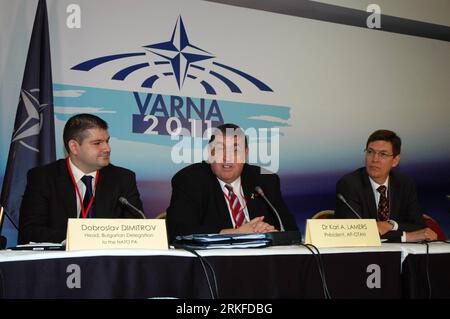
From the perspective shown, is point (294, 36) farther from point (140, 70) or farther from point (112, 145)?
point (112, 145)

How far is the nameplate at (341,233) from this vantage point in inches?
102

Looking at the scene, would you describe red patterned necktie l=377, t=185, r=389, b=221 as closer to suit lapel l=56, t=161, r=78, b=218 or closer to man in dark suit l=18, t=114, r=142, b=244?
man in dark suit l=18, t=114, r=142, b=244

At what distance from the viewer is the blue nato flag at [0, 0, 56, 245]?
3898 millimetres

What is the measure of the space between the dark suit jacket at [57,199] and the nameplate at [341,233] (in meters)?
1.20

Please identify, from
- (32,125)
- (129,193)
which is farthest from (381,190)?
(32,125)

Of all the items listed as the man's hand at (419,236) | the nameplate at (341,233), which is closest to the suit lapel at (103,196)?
the nameplate at (341,233)

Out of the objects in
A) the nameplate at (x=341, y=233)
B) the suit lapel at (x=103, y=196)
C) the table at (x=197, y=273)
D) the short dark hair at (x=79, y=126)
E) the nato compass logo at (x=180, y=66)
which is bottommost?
the table at (x=197, y=273)

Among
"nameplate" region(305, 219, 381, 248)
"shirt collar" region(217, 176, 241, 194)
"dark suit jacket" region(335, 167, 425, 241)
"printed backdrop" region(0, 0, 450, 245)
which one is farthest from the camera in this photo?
"printed backdrop" region(0, 0, 450, 245)

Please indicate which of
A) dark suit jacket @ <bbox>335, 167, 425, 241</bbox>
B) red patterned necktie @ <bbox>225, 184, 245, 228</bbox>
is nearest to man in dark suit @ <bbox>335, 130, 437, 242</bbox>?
dark suit jacket @ <bbox>335, 167, 425, 241</bbox>

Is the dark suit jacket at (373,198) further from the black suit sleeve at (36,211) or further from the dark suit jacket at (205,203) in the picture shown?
the black suit sleeve at (36,211)

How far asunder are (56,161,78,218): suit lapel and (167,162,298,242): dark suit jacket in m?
0.53

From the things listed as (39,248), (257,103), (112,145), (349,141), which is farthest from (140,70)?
(39,248)
